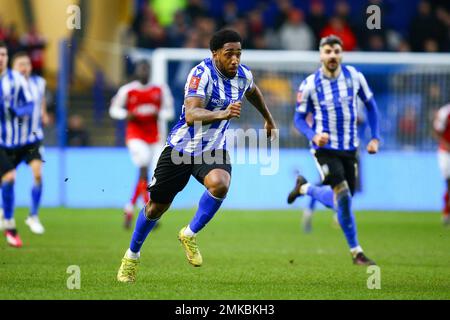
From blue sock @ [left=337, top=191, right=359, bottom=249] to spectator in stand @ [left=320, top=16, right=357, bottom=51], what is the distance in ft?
36.9

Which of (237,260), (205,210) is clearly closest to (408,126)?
(237,260)

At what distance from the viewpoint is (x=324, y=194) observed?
11.6 m

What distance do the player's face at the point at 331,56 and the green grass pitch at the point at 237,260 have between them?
7.31 feet

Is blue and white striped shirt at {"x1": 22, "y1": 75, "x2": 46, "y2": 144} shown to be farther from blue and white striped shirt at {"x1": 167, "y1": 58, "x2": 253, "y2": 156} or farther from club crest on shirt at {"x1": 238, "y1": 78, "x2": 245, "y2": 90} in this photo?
club crest on shirt at {"x1": 238, "y1": 78, "x2": 245, "y2": 90}

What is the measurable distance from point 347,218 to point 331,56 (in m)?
1.86

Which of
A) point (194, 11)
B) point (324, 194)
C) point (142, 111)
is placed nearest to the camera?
point (324, 194)

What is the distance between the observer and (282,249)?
1270 cm

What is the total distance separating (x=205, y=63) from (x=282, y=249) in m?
4.42

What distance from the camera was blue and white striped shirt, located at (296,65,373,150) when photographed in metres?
11.3

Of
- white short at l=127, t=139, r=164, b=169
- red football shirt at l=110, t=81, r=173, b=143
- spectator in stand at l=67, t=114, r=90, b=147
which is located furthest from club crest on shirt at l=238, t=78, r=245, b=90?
spectator in stand at l=67, t=114, r=90, b=147

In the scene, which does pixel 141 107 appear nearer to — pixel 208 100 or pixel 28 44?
pixel 28 44

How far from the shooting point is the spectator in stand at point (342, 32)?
2194cm

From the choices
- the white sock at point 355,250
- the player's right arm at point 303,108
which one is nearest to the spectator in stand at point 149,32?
the player's right arm at point 303,108
